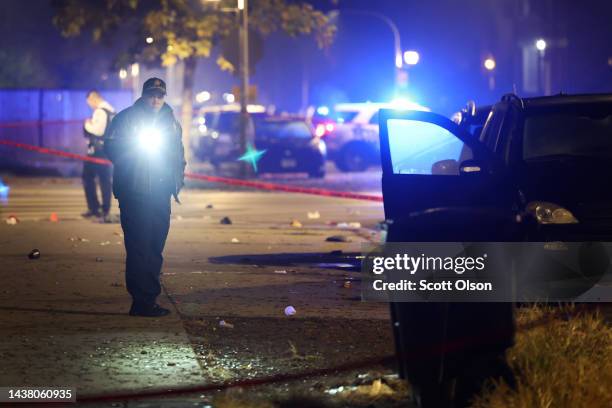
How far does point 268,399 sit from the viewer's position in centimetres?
678

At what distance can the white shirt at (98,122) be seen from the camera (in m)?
17.5

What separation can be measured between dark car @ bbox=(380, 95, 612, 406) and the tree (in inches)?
811

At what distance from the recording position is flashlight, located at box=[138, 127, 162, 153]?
30.4 feet

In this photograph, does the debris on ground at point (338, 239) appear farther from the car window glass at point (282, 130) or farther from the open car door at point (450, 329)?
Result: the car window glass at point (282, 130)

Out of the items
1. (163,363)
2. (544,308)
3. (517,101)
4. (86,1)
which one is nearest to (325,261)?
(517,101)

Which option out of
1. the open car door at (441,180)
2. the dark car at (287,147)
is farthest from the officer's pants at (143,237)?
the dark car at (287,147)

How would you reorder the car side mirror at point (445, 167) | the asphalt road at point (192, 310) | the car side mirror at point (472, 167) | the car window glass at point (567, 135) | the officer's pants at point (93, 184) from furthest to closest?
the officer's pants at point (93, 184) → the car window glass at point (567, 135) → the car side mirror at point (445, 167) → the car side mirror at point (472, 167) → the asphalt road at point (192, 310)

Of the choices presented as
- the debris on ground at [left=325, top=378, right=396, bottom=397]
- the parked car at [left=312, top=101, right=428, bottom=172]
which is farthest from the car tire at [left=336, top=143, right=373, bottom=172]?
the debris on ground at [left=325, top=378, right=396, bottom=397]

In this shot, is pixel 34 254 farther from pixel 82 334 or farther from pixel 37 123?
pixel 37 123

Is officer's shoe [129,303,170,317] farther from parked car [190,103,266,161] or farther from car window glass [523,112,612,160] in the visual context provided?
parked car [190,103,266,161]

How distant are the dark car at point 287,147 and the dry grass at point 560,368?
21.6 meters

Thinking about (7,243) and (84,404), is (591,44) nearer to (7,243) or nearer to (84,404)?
(7,243)

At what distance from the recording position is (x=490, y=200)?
9648 millimetres

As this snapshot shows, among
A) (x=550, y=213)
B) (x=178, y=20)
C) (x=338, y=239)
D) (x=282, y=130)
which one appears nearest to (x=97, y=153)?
(x=338, y=239)
